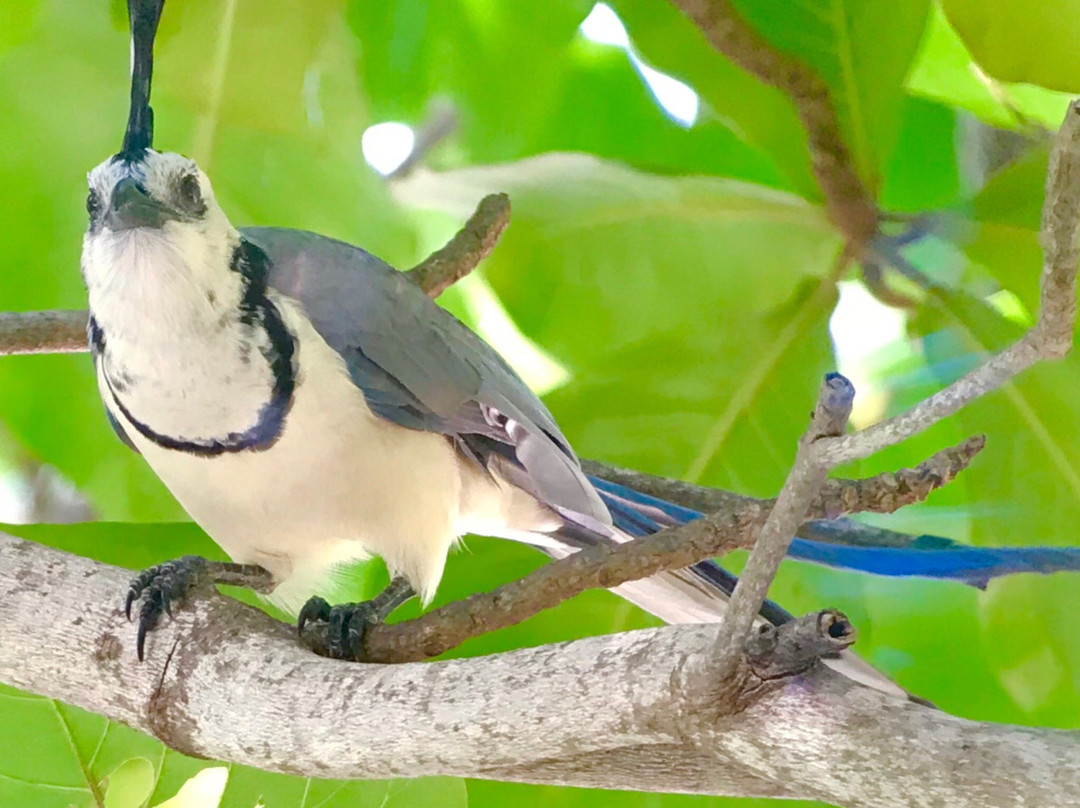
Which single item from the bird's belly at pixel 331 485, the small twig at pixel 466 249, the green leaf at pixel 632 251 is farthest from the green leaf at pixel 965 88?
the bird's belly at pixel 331 485

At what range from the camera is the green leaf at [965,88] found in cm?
65

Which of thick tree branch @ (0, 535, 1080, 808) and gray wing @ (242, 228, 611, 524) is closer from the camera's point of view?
thick tree branch @ (0, 535, 1080, 808)

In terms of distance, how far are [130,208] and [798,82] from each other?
381mm

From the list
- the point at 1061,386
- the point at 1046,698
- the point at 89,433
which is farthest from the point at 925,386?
A: the point at 89,433

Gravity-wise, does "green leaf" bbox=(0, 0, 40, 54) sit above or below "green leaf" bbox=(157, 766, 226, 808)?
above

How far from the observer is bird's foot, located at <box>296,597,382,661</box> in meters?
0.55

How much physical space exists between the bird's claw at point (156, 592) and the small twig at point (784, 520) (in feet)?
0.97

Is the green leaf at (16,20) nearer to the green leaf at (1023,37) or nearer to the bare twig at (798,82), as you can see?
the bare twig at (798,82)

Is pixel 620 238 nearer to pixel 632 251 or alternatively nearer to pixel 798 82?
pixel 632 251

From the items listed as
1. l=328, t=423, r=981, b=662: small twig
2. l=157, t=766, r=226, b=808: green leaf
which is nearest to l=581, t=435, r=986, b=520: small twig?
l=328, t=423, r=981, b=662: small twig

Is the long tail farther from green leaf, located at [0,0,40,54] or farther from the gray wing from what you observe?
green leaf, located at [0,0,40,54]

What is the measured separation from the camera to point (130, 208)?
0.55 metres

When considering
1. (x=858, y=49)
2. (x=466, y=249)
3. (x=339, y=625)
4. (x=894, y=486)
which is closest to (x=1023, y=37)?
(x=858, y=49)

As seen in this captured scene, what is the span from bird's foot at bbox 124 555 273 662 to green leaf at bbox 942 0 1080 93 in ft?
1.60
